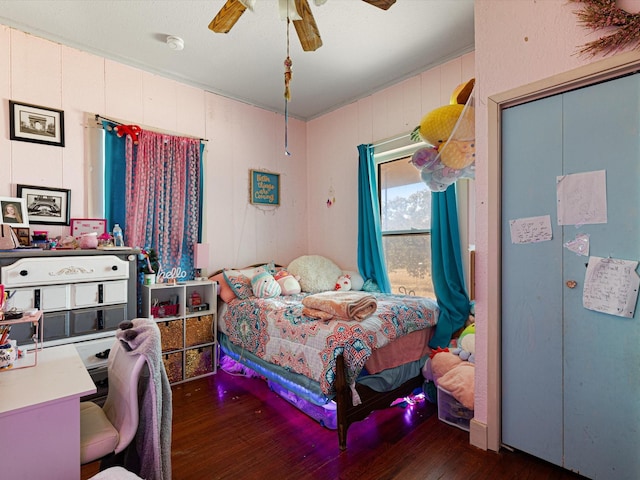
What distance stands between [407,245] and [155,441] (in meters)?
2.73

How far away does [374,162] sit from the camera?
369 centimetres

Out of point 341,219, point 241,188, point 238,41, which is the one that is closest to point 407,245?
point 341,219

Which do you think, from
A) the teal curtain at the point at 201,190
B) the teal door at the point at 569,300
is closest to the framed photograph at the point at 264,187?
the teal curtain at the point at 201,190

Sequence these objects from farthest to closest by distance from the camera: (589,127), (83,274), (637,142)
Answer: (83,274) → (589,127) → (637,142)

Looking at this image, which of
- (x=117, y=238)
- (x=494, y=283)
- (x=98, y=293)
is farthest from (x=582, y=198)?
(x=117, y=238)

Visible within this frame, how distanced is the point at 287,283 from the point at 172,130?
186cm

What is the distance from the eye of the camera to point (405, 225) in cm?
349

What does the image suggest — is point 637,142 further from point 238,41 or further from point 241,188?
point 241,188

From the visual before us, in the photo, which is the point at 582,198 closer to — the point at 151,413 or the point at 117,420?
the point at 151,413

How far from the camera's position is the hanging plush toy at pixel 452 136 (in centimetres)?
219

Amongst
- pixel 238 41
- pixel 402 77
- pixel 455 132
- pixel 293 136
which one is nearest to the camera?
pixel 455 132

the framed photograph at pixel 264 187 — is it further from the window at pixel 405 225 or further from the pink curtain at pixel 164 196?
the window at pixel 405 225

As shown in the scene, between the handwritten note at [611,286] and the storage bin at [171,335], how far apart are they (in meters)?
2.89

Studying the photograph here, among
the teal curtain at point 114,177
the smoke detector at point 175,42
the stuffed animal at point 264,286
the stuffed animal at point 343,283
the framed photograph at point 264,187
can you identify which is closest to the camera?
the smoke detector at point 175,42
